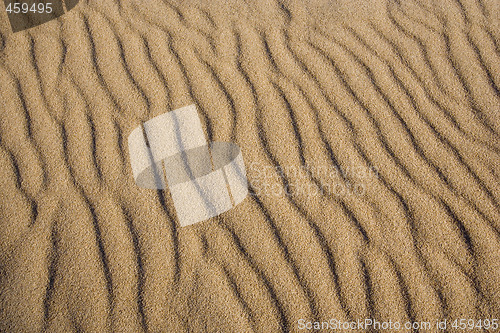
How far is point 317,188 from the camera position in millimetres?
2152

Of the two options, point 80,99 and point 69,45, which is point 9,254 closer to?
point 80,99

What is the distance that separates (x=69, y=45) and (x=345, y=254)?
7.65ft

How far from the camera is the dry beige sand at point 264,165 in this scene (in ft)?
6.04

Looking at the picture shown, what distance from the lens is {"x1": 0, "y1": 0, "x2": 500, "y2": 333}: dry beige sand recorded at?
184 cm

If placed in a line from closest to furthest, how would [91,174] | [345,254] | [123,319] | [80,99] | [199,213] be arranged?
[123,319]
[345,254]
[199,213]
[91,174]
[80,99]

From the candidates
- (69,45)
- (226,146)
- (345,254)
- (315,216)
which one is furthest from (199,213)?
(69,45)
